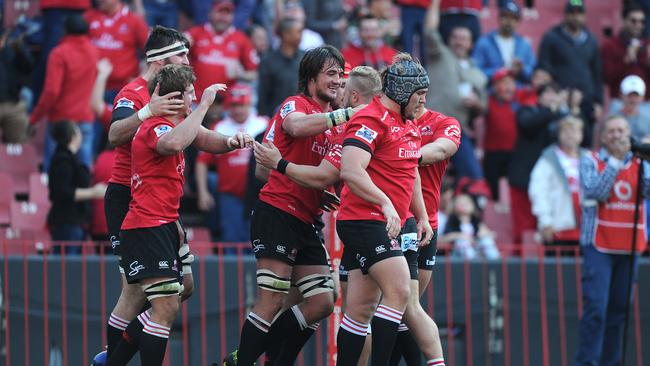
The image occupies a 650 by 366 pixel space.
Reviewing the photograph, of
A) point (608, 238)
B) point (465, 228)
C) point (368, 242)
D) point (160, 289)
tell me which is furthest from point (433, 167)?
point (465, 228)

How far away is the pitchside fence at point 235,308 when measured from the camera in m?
11.4

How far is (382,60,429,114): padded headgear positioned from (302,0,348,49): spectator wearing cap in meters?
7.00

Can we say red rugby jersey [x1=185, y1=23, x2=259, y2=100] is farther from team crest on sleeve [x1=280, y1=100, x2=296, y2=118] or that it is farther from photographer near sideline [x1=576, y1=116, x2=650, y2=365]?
team crest on sleeve [x1=280, y1=100, x2=296, y2=118]

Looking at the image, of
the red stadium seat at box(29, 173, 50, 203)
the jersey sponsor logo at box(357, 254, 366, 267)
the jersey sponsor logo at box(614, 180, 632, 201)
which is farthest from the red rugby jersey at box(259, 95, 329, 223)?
the red stadium seat at box(29, 173, 50, 203)

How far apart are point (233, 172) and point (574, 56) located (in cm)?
473

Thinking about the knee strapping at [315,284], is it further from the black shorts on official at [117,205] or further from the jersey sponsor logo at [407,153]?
the black shorts on official at [117,205]

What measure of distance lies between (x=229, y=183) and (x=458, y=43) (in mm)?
3708

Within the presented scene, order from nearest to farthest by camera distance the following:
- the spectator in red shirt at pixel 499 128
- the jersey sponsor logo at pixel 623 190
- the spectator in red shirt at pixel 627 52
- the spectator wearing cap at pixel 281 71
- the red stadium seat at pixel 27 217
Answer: the jersey sponsor logo at pixel 623 190
the red stadium seat at pixel 27 217
the spectator wearing cap at pixel 281 71
the spectator in red shirt at pixel 499 128
the spectator in red shirt at pixel 627 52

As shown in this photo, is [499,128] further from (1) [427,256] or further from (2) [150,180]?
(2) [150,180]

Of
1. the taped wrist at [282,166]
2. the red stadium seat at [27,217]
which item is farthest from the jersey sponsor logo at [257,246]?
the red stadium seat at [27,217]

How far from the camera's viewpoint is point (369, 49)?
14141 millimetres

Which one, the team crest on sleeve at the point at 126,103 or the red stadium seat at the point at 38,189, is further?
the red stadium seat at the point at 38,189

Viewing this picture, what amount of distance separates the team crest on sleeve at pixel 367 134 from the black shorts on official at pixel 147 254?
1.40 metres

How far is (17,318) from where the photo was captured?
11.4 m
